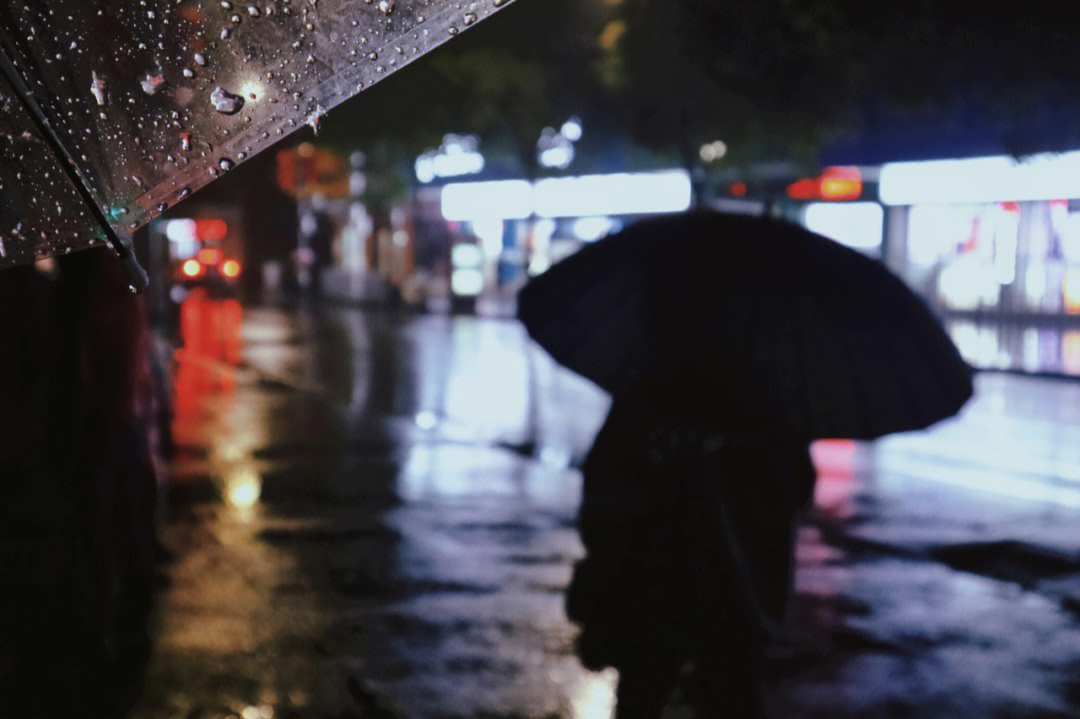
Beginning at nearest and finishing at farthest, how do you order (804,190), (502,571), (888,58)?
(502,571) < (888,58) < (804,190)

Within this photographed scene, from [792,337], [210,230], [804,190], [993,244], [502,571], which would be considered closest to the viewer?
[792,337]

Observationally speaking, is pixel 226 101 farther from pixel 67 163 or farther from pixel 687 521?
pixel 687 521

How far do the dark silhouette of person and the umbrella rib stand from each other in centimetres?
260

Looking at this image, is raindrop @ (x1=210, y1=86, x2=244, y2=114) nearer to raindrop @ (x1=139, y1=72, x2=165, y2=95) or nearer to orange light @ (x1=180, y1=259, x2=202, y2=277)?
raindrop @ (x1=139, y1=72, x2=165, y2=95)

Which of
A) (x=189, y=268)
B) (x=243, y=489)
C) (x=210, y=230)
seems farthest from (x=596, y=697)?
(x=210, y=230)

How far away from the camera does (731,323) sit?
13.9 feet

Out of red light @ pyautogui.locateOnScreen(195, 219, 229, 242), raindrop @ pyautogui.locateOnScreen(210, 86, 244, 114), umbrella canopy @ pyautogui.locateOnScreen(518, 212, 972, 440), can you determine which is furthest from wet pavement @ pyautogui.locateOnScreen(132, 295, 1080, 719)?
red light @ pyautogui.locateOnScreen(195, 219, 229, 242)

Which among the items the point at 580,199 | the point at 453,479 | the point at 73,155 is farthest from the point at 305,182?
Result: the point at 73,155

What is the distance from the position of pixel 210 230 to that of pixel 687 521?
36.6m

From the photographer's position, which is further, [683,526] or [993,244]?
[993,244]

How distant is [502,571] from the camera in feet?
25.5

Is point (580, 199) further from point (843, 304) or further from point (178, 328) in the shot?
point (843, 304)

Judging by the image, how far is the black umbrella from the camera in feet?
5.72

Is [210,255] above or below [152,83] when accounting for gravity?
above
